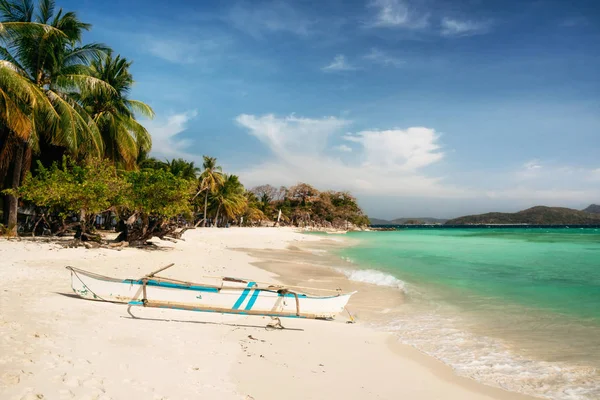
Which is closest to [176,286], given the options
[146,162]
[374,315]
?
[374,315]

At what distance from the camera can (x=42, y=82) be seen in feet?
58.9

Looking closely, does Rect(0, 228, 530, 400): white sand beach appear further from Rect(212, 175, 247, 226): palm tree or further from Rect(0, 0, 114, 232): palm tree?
Rect(212, 175, 247, 226): palm tree

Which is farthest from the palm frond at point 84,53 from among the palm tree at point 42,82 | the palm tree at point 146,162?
the palm tree at point 146,162

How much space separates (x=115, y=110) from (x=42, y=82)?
5.93 m

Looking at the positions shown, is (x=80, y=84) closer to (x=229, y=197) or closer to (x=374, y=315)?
(x=374, y=315)

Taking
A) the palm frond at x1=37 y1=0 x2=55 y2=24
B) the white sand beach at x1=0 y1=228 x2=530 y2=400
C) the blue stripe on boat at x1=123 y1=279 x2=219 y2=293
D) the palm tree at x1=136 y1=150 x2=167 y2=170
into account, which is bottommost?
the white sand beach at x1=0 y1=228 x2=530 y2=400

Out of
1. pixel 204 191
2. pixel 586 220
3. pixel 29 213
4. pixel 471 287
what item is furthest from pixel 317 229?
pixel 586 220

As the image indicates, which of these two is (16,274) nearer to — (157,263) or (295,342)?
(157,263)

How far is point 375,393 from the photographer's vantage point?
15.4ft

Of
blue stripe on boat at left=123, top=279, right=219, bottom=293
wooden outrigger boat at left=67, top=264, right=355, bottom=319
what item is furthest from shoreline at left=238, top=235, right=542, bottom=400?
blue stripe on boat at left=123, top=279, right=219, bottom=293

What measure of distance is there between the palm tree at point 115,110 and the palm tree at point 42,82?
2.96 m

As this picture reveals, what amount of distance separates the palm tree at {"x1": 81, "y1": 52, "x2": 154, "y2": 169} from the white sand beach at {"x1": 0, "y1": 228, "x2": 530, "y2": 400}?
17.0m

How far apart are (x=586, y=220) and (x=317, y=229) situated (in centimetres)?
18100

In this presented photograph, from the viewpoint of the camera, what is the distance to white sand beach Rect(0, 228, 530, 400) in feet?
12.9
